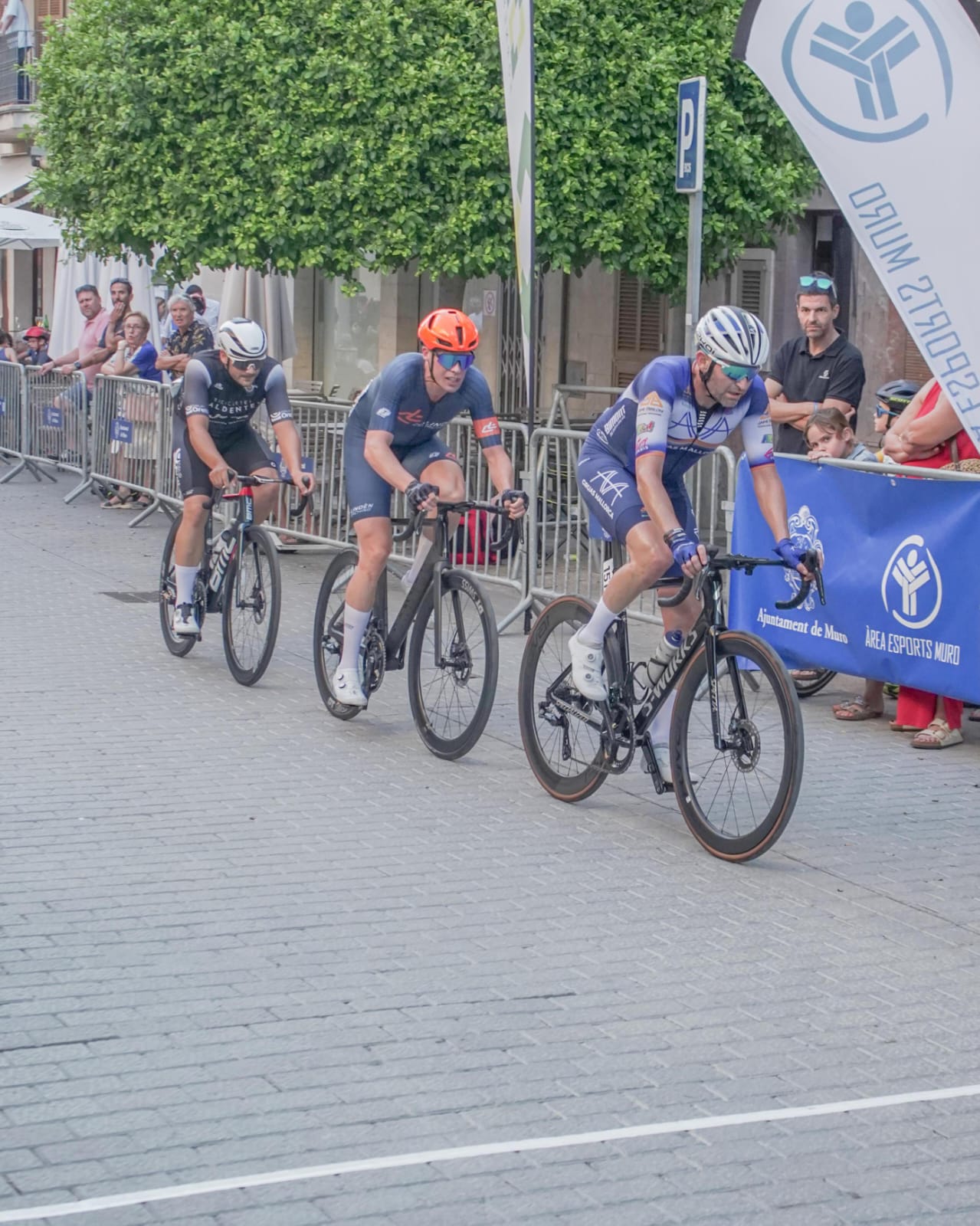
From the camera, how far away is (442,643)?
28.8ft

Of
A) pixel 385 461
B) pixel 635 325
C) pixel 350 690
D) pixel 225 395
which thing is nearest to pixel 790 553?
pixel 385 461

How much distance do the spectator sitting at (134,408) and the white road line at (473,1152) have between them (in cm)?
1306

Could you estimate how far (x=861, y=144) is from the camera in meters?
8.87

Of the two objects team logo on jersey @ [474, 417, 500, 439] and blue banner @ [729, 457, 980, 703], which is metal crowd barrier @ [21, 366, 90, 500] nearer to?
blue banner @ [729, 457, 980, 703]

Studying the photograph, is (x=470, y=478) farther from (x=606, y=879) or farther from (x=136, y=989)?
(x=136, y=989)

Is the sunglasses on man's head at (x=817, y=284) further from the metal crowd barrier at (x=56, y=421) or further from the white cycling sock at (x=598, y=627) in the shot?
the metal crowd barrier at (x=56, y=421)

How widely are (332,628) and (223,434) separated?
187 centimetres

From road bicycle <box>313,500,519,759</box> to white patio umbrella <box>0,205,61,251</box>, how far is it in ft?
64.1

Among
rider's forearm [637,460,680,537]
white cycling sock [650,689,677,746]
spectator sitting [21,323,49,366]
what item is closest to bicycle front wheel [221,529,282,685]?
white cycling sock [650,689,677,746]

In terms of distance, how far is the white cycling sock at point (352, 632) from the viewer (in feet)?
29.9

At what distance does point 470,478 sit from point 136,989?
26.3ft

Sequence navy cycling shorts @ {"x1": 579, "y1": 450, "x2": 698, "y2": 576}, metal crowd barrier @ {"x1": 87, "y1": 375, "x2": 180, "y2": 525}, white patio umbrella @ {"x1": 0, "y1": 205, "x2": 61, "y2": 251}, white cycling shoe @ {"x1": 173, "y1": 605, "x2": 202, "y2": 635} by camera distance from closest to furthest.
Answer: navy cycling shorts @ {"x1": 579, "y1": 450, "x2": 698, "y2": 576}, white cycling shoe @ {"x1": 173, "y1": 605, "x2": 202, "y2": 635}, metal crowd barrier @ {"x1": 87, "y1": 375, "x2": 180, "y2": 525}, white patio umbrella @ {"x1": 0, "y1": 205, "x2": 61, "y2": 251}

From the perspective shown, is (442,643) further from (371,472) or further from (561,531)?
(561,531)

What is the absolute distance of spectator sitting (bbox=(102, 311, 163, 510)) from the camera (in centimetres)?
1739
